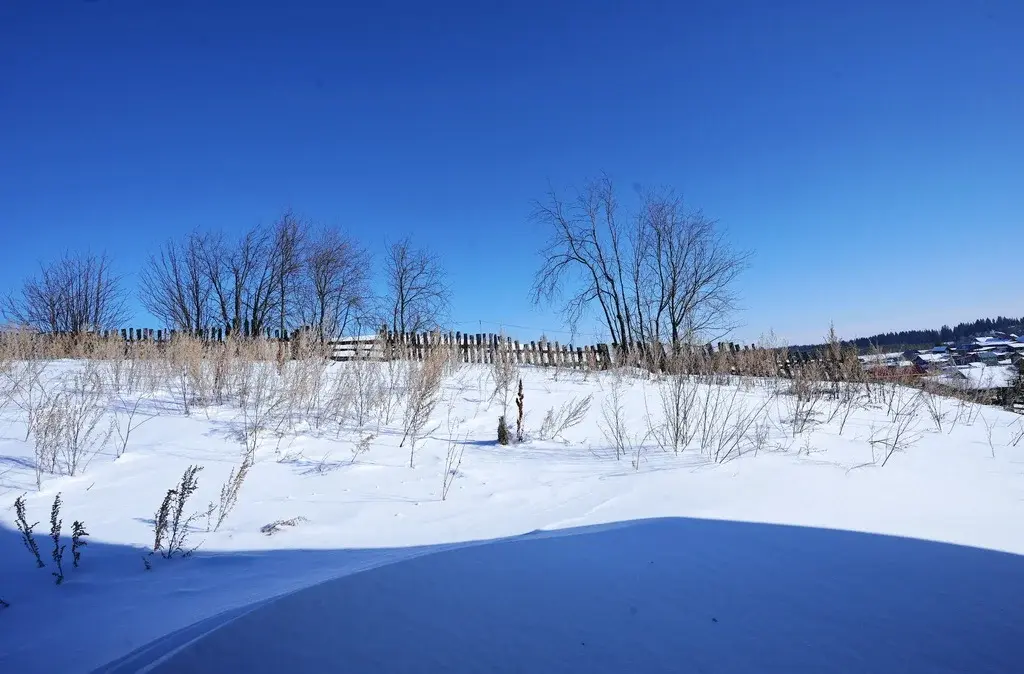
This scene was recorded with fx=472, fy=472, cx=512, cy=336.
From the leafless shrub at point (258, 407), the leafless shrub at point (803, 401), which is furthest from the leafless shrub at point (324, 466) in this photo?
the leafless shrub at point (803, 401)

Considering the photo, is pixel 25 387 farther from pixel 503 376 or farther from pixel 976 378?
pixel 976 378

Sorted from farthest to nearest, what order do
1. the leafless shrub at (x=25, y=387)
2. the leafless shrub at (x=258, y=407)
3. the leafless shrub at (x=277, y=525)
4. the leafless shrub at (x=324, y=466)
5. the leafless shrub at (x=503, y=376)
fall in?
1. the leafless shrub at (x=503, y=376)
2. the leafless shrub at (x=25, y=387)
3. the leafless shrub at (x=258, y=407)
4. the leafless shrub at (x=324, y=466)
5. the leafless shrub at (x=277, y=525)

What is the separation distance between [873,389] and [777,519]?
8119 millimetres

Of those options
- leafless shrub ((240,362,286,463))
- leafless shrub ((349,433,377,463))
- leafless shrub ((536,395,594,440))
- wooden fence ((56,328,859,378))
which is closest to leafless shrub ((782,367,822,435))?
wooden fence ((56,328,859,378))

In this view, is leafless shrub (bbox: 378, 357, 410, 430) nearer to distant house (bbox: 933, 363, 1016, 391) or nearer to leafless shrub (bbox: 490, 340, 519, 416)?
leafless shrub (bbox: 490, 340, 519, 416)

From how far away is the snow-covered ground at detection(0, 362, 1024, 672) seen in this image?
139cm

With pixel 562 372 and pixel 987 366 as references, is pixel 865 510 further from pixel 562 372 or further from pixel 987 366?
pixel 987 366

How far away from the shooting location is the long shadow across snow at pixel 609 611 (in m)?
1.33

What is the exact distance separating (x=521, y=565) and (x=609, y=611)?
0.50m

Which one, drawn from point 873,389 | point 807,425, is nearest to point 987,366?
point 873,389

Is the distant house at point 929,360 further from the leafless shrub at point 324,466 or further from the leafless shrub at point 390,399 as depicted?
the leafless shrub at point 324,466

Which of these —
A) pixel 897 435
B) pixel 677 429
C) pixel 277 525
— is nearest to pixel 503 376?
pixel 677 429

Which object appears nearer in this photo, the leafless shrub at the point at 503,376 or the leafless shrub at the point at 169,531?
the leafless shrub at the point at 169,531

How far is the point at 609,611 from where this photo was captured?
1.63 meters
